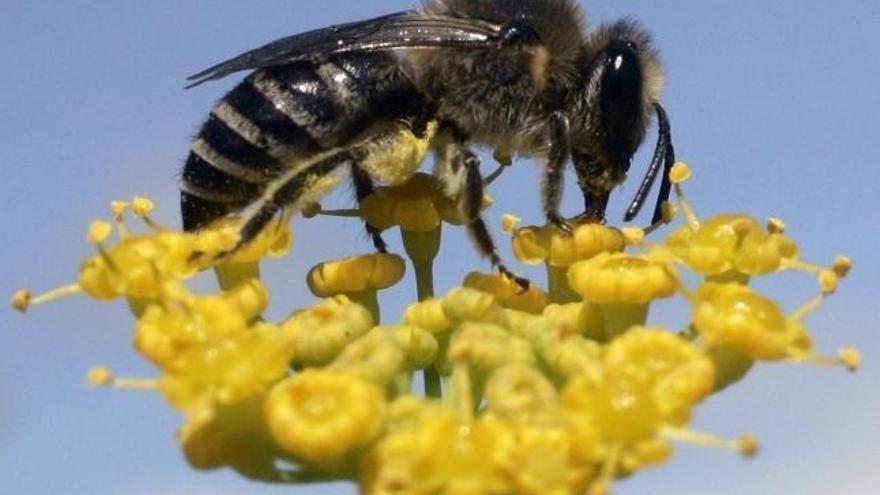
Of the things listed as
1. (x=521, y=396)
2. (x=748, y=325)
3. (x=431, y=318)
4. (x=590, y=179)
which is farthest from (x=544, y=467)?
(x=590, y=179)

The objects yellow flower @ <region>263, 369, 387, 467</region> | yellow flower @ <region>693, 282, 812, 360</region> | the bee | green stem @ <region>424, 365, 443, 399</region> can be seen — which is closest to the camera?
yellow flower @ <region>263, 369, 387, 467</region>

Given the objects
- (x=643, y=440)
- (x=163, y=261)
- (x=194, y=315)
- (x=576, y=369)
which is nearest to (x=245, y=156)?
(x=163, y=261)

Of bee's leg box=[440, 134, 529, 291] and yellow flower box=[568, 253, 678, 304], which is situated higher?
bee's leg box=[440, 134, 529, 291]

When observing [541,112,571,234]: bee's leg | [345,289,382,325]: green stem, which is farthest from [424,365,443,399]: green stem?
[541,112,571,234]: bee's leg

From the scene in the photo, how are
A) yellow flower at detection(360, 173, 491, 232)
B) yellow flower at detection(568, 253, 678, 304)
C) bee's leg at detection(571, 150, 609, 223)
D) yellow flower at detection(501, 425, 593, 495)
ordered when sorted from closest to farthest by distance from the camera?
yellow flower at detection(501, 425, 593, 495) → yellow flower at detection(568, 253, 678, 304) → yellow flower at detection(360, 173, 491, 232) → bee's leg at detection(571, 150, 609, 223)

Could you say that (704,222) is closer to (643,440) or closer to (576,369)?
(576,369)

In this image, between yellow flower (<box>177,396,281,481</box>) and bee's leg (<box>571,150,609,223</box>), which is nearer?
yellow flower (<box>177,396,281,481</box>)

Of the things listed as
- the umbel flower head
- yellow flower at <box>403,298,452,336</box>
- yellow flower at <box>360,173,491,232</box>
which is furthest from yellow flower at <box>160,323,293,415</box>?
yellow flower at <box>360,173,491,232</box>

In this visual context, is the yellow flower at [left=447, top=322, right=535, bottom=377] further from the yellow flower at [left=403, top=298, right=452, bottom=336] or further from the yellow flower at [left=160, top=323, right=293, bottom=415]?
the yellow flower at [left=160, top=323, right=293, bottom=415]
